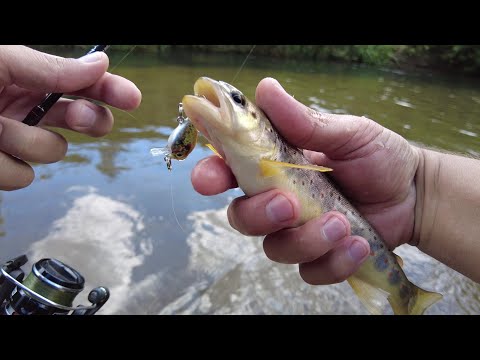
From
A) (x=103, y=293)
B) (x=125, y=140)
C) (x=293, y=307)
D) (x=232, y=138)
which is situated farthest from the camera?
(x=125, y=140)

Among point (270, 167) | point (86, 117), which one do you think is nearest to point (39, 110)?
point (86, 117)

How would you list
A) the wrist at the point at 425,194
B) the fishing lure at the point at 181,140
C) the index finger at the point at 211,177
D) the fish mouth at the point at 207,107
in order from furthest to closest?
the wrist at the point at 425,194 → the index finger at the point at 211,177 → the fishing lure at the point at 181,140 → the fish mouth at the point at 207,107

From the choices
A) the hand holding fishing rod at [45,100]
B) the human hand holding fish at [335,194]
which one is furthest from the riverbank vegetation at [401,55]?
the hand holding fishing rod at [45,100]

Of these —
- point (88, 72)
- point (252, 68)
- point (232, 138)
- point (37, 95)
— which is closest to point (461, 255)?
point (232, 138)

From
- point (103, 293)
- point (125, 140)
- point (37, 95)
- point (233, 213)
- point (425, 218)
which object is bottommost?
point (125, 140)

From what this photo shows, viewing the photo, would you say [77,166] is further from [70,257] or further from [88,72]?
[88,72]

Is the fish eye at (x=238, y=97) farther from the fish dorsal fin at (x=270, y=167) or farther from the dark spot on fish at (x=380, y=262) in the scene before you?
the dark spot on fish at (x=380, y=262)

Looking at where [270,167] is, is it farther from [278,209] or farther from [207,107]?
[207,107]
